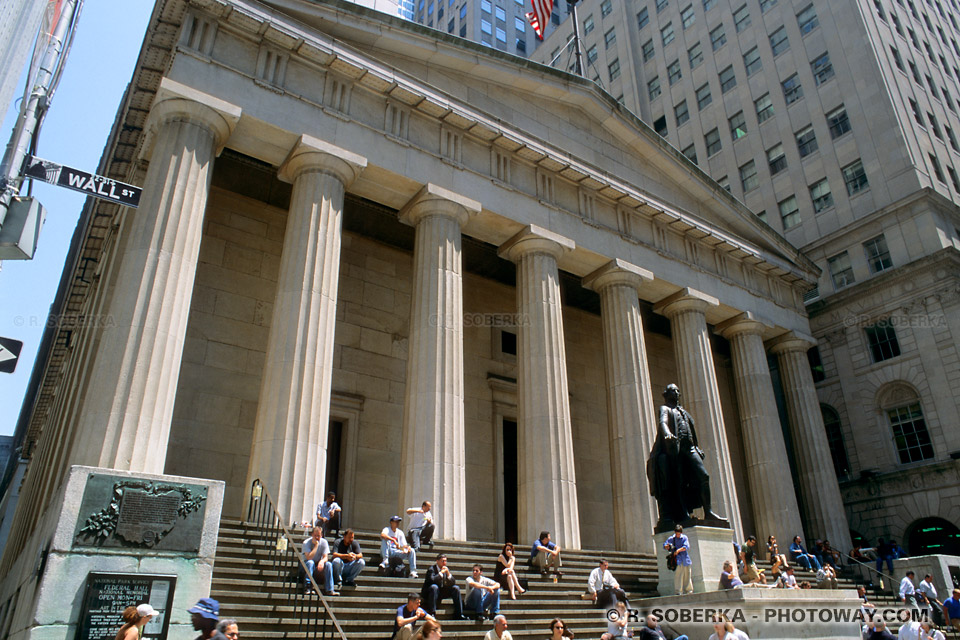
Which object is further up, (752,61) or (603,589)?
(752,61)

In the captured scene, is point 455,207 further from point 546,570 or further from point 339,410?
point 546,570

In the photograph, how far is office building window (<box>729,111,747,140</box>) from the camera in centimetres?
4081

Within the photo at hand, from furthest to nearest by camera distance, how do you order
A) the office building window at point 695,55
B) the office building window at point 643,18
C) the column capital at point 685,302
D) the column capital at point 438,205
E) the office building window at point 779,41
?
the office building window at point 643,18 < the office building window at point 695,55 < the office building window at point 779,41 < the column capital at point 685,302 < the column capital at point 438,205

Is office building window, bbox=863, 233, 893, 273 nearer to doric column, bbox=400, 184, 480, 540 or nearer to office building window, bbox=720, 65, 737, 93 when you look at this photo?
office building window, bbox=720, 65, 737, 93

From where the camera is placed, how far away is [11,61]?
297 inches

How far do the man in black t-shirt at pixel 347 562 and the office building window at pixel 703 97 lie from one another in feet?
130

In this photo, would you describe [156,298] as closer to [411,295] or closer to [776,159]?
[411,295]

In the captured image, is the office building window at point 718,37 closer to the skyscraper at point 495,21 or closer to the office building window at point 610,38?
the office building window at point 610,38

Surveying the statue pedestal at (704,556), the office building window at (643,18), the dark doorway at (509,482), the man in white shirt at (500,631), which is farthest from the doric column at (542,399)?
the office building window at (643,18)

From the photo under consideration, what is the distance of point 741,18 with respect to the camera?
141 ft

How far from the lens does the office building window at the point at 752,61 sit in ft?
135

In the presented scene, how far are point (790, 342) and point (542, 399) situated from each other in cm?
1495

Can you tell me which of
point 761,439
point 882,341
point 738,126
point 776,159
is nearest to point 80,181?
point 761,439

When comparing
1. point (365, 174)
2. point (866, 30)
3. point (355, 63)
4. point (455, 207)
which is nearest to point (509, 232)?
point (455, 207)
